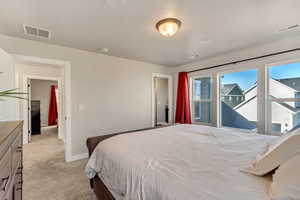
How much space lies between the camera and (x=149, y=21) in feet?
6.71

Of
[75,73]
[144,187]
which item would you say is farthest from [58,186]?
[75,73]

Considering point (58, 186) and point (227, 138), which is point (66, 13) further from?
point (227, 138)

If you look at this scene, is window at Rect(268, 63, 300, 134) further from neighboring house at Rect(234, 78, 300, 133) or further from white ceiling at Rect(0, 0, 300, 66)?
white ceiling at Rect(0, 0, 300, 66)

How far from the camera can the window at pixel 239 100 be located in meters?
3.16

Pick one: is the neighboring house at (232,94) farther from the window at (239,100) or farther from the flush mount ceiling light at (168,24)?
the flush mount ceiling light at (168,24)

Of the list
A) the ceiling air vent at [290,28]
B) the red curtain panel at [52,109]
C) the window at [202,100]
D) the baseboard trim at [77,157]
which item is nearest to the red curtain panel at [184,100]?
the window at [202,100]

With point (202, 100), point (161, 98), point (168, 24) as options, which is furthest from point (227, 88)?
point (161, 98)

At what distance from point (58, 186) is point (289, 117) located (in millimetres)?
4055

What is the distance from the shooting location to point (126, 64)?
3.81 metres

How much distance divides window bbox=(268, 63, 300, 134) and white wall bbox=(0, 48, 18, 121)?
4.56m

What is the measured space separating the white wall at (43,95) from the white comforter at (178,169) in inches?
265

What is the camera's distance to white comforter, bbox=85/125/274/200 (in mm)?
812

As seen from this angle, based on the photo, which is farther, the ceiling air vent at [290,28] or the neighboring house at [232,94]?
the neighboring house at [232,94]

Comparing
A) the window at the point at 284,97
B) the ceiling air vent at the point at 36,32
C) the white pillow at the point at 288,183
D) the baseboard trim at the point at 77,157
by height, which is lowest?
the baseboard trim at the point at 77,157
